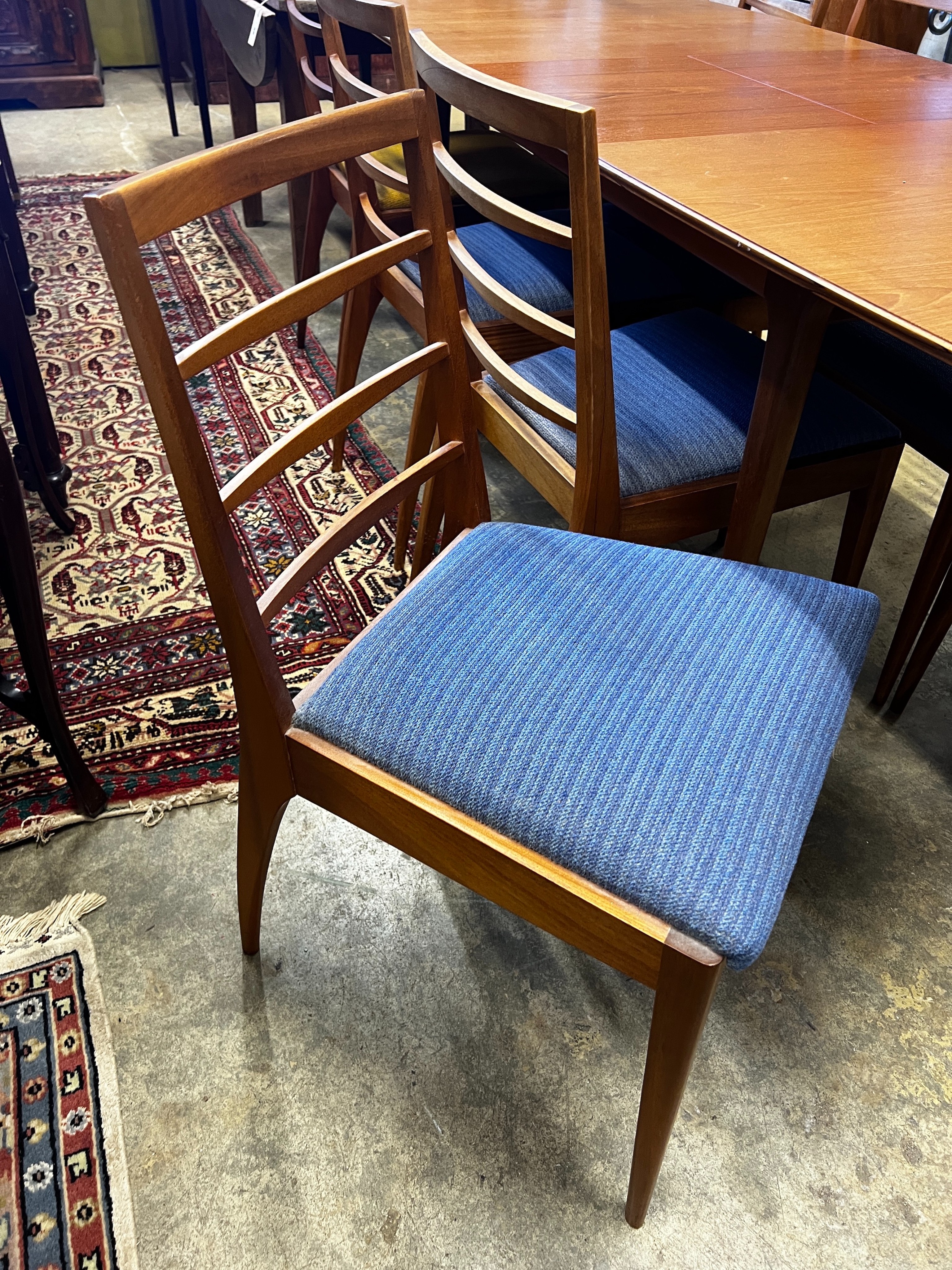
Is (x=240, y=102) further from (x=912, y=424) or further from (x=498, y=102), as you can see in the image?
(x=912, y=424)

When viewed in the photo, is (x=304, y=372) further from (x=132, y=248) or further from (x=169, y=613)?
(x=132, y=248)

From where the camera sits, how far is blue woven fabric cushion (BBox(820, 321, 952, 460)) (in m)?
1.35

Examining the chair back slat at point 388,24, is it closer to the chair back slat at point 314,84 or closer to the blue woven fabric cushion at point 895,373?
the chair back slat at point 314,84

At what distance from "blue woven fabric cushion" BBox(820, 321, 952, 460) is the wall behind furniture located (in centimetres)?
458

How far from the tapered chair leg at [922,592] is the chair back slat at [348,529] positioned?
0.75 meters

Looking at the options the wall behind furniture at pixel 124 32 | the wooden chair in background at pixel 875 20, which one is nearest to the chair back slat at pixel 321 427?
the wooden chair in background at pixel 875 20

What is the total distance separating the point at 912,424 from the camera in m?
1.37

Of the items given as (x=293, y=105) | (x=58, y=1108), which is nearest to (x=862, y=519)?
(x=58, y=1108)

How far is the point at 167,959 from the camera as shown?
1.15 meters

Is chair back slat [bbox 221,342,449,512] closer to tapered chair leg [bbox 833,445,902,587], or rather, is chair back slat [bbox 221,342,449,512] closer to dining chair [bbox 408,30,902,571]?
dining chair [bbox 408,30,902,571]

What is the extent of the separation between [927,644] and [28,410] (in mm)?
1685

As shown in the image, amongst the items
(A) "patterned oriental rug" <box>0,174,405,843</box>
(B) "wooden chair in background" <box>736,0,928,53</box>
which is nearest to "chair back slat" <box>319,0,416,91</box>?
(A) "patterned oriental rug" <box>0,174,405,843</box>

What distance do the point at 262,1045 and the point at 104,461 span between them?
143 cm

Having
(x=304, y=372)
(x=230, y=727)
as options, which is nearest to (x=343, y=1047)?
(x=230, y=727)
